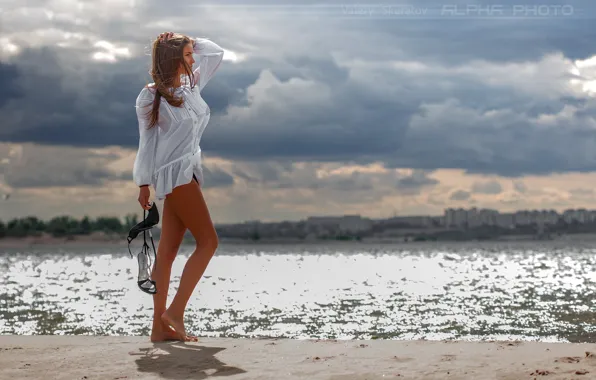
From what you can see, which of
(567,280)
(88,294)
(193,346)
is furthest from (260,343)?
(567,280)

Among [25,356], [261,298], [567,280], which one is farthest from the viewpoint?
[567,280]

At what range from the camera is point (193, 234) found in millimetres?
7449

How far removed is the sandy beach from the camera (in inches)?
226

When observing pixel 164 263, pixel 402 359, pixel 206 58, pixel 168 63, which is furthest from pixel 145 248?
pixel 402 359

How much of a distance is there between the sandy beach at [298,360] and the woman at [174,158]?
65 centimetres

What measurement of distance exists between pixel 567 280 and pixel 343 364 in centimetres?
1988

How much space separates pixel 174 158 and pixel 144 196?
454 millimetres

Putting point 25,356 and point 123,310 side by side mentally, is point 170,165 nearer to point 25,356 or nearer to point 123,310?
point 25,356

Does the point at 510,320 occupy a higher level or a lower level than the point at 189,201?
lower

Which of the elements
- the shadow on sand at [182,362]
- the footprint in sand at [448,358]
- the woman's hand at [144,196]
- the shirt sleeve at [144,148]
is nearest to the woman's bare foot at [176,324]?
the shadow on sand at [182,362]

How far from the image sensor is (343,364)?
6.07 meters

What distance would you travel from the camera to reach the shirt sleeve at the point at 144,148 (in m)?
7.23

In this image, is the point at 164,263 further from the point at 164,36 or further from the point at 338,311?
the point at 338,311

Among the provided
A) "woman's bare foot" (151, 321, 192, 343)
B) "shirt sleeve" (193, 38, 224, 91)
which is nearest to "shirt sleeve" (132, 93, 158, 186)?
"shirt sleeve" (193, 38, 224, 91)
